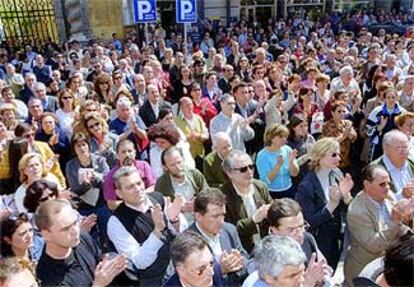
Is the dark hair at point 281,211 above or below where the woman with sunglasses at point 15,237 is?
above

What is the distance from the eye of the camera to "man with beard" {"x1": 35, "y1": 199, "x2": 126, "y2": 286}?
8.45 ft

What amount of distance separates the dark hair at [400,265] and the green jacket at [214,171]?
7.20 ft

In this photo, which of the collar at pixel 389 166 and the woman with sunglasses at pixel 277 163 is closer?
the collar at pixel 389 166

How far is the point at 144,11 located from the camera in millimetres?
8156

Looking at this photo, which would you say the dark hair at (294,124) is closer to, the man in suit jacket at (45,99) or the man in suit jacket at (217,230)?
the man in suit jacket at (217,230)

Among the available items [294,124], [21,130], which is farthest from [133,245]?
[294,124]

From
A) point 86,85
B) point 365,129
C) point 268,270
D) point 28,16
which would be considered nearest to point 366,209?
point 268,270

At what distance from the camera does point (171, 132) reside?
166 inches

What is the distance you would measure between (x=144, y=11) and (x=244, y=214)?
570 centimetres

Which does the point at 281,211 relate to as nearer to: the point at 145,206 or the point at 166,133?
the point at 145,206

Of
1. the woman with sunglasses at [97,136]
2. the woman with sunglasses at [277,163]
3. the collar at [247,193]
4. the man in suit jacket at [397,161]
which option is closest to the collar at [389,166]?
the man in suit jacket at [397,161]

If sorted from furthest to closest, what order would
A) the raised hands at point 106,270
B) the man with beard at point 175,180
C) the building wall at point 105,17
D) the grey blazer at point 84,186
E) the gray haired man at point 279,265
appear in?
the building wall at point 105,17, the grey blazer at point 84,186, the man with beard at point 175,180, the raised hands at point 106,270, the gray haired man at point 279,265

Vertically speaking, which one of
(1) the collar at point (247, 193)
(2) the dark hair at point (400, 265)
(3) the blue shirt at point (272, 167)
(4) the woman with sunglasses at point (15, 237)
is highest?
(2) the dark hair at point (400, 265)

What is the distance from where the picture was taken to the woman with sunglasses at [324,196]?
11.4ft
